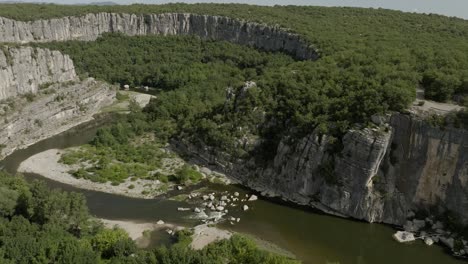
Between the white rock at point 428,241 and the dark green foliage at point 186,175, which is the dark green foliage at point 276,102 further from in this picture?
the white rock at point 428,241

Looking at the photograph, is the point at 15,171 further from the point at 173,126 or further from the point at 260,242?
the point at 260,242

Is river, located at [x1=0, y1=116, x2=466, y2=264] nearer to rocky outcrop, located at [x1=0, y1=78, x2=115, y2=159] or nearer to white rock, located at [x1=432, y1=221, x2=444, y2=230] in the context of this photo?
white rock, located at [x1=432, y1=221, x2=444, y2=230]

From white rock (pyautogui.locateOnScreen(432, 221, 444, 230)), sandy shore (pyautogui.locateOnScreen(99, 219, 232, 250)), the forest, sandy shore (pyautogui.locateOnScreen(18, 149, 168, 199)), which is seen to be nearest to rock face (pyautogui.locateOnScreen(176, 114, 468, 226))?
white rock (pyautogui.locateOnScreen(432, 221, 444, 230))

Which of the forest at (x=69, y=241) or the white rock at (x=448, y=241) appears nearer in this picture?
the forest at (x=69, y=241)

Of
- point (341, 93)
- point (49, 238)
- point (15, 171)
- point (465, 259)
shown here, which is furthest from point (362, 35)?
point (49, 238)

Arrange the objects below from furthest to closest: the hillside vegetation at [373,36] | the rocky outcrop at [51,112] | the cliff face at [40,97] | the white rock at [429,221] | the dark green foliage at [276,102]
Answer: the cliff face at [40,97] → the rocky outcrop at [51,112] → the hillside vegetation at [373,36] → the dark green foliage at [276,102] → the white rock at [429,221]

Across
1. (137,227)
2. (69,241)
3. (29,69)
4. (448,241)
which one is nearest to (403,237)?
(448,241)

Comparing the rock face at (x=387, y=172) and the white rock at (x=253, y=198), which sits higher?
the rock face at (x=387, y=172)

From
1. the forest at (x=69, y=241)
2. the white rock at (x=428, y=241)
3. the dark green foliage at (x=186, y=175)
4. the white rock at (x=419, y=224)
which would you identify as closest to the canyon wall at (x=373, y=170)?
the white rock at (x=419, y=224)
